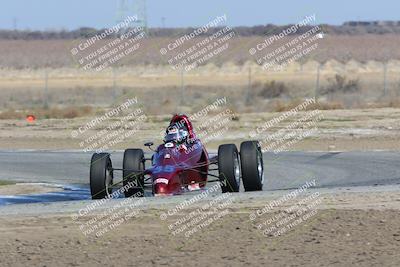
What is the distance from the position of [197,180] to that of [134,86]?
51.0 metres

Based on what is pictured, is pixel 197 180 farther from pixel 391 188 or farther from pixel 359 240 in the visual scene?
pixel 359 240

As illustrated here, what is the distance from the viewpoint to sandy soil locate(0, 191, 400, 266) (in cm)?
1156

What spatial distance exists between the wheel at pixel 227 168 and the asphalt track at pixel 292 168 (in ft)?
10.2

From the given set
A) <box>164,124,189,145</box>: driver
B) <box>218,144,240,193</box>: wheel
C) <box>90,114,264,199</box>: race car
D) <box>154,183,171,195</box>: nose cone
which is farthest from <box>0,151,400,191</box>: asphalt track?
<box>154,183,171,195</box>: nose cone

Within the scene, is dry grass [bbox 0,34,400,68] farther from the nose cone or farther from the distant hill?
the nose cone

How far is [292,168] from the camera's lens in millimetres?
24781

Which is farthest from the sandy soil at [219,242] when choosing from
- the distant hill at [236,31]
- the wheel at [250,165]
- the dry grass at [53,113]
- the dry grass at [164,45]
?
the distant hill at [236,31]

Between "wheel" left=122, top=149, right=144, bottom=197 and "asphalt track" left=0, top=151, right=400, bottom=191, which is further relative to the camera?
"asphalt track" left=0, top=151, right=400, bottom=191

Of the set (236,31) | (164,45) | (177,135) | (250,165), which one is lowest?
(250,165)

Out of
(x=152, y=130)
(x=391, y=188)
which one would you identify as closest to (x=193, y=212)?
(x=391, y=188)

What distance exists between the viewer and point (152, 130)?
120 ft

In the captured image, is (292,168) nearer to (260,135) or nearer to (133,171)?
(133,171)

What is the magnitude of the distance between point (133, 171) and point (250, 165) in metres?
1.99

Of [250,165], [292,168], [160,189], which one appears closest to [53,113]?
[292,168]
